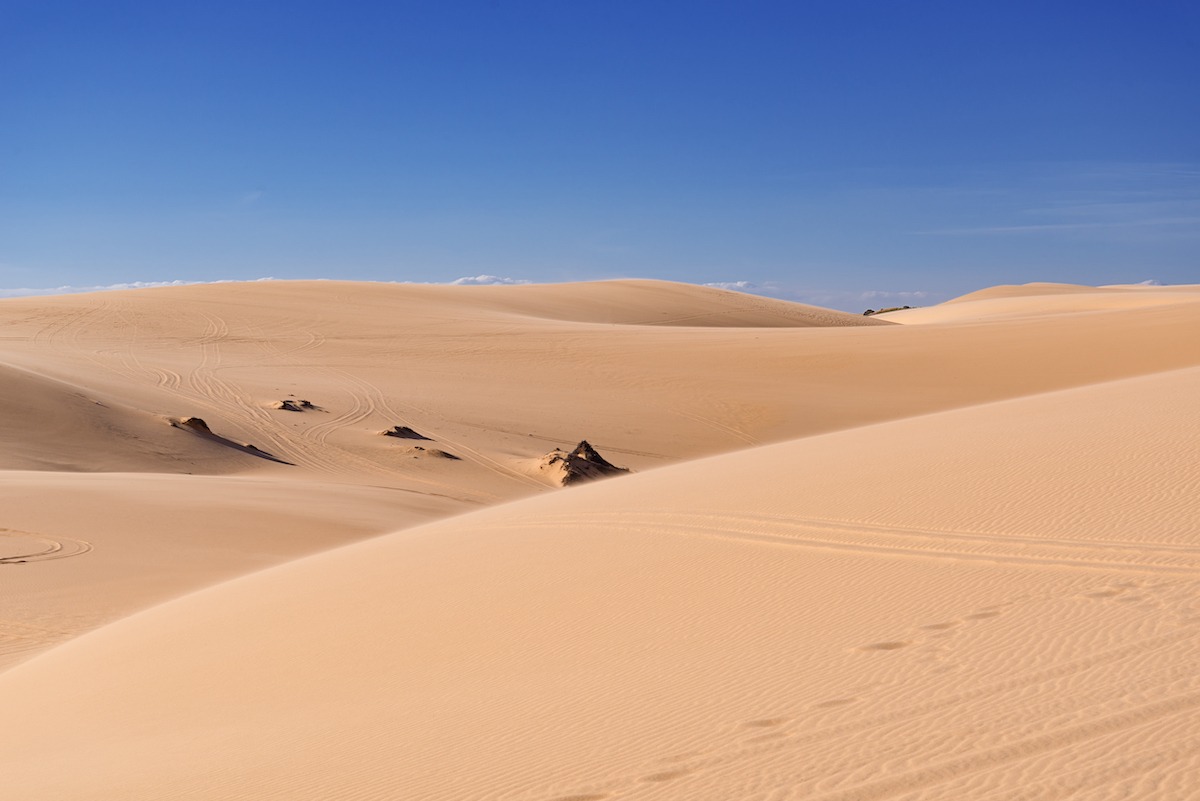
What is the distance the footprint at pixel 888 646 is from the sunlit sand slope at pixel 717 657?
0.02m

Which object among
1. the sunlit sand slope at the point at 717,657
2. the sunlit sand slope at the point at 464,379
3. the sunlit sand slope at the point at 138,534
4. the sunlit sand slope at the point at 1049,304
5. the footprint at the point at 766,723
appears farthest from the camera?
the sunlit sand slope at the point at 1049,304

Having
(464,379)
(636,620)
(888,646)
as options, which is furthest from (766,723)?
(464,379)

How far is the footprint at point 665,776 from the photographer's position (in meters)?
3.72

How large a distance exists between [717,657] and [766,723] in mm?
1034

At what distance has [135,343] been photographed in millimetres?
32750

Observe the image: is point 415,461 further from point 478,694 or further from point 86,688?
point 478,694

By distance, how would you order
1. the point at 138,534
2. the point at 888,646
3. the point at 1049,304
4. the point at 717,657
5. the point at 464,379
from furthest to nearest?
the point at 1049,304
the point at 464,379
the point at 138,534
the point at 717,657
the point at 888,646

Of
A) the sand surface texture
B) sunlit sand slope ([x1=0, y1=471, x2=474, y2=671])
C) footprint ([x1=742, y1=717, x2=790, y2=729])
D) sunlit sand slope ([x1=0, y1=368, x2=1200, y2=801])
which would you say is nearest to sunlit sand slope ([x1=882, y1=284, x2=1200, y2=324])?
sunlit sand slope ([x1=0, y1=471, x2=474, y2=671])

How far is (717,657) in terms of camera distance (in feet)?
16.7

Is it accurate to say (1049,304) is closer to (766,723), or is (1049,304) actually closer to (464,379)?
(464,379)

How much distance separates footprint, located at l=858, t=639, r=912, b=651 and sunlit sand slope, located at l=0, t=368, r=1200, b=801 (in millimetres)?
20

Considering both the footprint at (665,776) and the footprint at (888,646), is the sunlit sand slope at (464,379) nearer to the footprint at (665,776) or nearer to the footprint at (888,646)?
the footprint at (888,646)

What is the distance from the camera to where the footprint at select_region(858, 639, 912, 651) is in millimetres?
4777

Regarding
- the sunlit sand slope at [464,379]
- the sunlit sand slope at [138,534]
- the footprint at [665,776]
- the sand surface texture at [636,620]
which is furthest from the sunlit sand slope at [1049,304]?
the footprint at [665,776]
